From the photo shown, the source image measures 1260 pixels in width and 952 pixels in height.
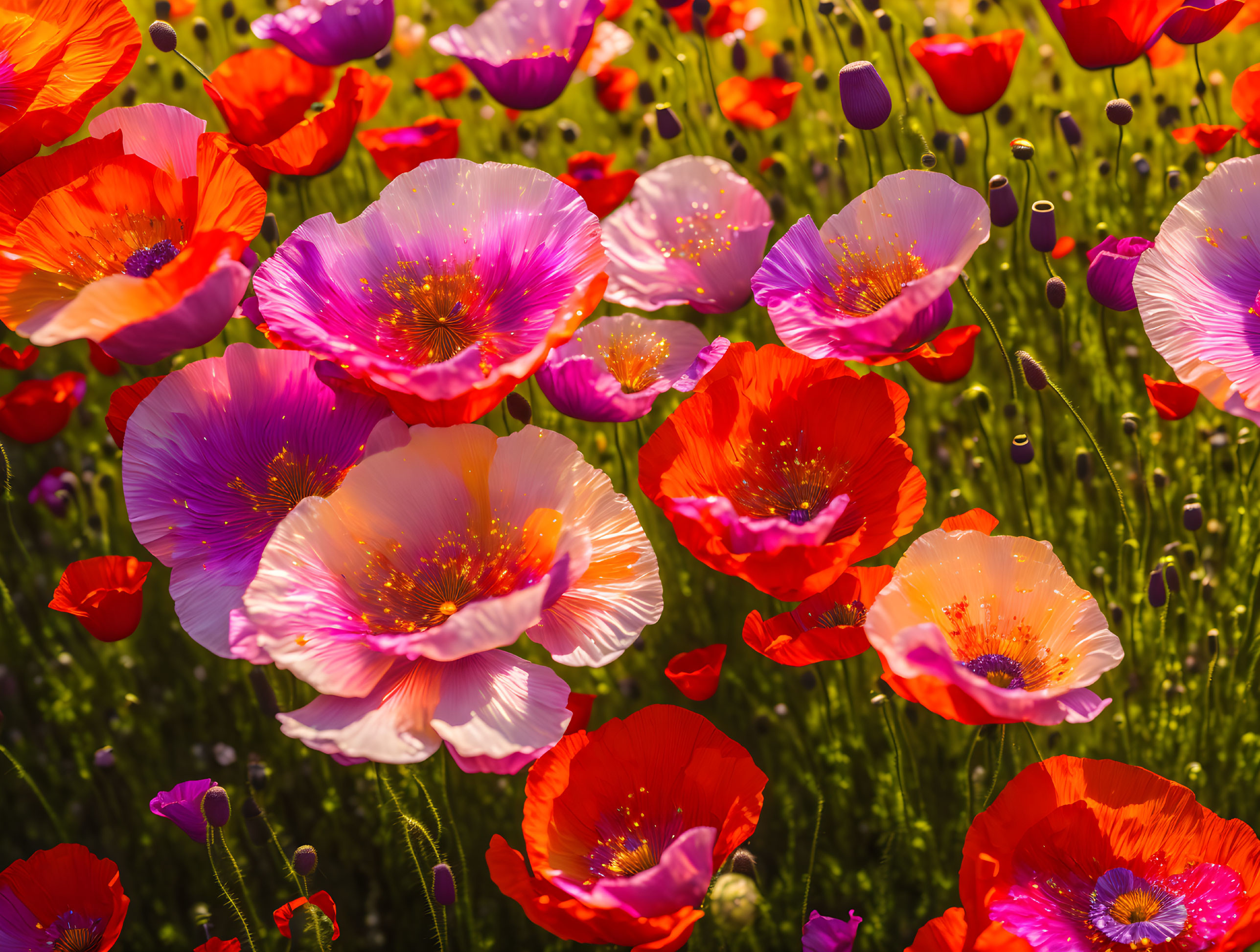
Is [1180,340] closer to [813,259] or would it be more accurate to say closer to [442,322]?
[813,259]

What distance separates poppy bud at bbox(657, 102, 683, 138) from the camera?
244cm

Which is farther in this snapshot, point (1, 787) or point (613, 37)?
point (613, 37)

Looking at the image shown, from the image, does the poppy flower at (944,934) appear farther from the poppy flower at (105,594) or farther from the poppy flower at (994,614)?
the poppy flower at (105,594)

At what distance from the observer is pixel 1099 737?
2088 millimetres

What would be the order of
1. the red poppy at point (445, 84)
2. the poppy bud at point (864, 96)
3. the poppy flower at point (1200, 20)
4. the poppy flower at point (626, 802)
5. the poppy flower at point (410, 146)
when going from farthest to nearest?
the red poppy at point (445, 84) → the poppy flower at point (410, 146) → the poppy flower at point (1200, 20) → the poppy bud at point (864, 96) → the poppy flower at point (626, 802)

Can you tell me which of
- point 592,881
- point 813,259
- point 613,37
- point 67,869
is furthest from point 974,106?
point 67,869

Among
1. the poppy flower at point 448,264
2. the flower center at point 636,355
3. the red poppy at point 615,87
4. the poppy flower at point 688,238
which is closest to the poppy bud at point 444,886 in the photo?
the poppy flower at point 448,264

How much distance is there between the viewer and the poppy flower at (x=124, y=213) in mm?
1371

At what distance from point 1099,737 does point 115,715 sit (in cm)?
239

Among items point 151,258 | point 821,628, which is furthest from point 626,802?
point 151,258

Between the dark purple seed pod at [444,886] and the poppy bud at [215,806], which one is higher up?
the poppy bud at [215,806]

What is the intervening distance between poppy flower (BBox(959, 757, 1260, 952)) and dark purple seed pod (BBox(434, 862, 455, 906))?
0.74m

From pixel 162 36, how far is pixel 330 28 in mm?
423

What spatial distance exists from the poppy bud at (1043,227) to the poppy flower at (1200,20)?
0.51 metres
